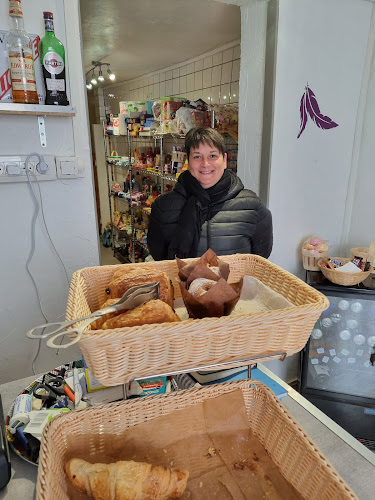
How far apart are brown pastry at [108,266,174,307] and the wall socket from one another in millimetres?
1041

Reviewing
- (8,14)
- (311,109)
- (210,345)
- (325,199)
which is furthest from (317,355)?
(8,14)

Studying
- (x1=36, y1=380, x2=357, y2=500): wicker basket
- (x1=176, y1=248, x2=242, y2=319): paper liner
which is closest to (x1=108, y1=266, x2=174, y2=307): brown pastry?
(x1=176, y1=248, x2=242, y2=319): paper liner

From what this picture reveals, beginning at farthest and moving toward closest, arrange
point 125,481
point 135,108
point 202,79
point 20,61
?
point 135,108
point 202,79
point 20,61
point 125,481

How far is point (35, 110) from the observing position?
138 centimetres

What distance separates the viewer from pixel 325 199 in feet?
7.33

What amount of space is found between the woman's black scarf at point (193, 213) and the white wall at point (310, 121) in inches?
20.2

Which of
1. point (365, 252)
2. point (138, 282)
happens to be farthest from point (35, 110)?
point (365, 252)

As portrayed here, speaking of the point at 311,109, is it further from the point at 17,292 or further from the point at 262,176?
the point at 17,292

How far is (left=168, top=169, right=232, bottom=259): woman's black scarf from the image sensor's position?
5.17 feet

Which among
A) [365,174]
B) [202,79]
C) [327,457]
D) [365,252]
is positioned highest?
[202,79]

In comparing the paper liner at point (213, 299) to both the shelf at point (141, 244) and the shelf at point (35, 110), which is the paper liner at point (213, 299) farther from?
the shelf at point (141, 244)

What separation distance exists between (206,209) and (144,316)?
1112 millimetres

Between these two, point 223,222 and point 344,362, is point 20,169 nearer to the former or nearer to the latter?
point 223,222

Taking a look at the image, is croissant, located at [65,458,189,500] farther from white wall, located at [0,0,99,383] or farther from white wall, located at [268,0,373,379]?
white wall, located at [268,0,373,379]
